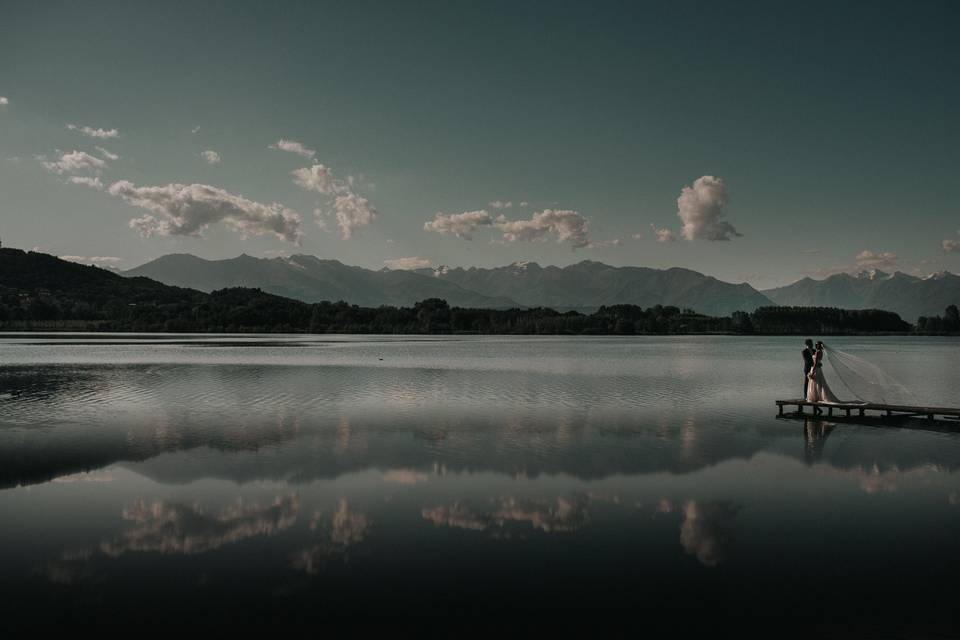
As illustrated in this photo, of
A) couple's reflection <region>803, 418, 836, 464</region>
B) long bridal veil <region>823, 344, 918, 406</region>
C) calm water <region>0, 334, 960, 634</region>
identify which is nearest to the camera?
calm water <region>0, 334, 960, 634</region>

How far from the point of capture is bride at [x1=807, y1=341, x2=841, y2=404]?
95.0 ft

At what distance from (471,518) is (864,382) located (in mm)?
32285

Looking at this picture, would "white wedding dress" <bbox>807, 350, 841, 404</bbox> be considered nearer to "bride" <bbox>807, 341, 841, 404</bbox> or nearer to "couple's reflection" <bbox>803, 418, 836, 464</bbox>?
"bride" <bbox>807, 341, 841, 404</bbox>

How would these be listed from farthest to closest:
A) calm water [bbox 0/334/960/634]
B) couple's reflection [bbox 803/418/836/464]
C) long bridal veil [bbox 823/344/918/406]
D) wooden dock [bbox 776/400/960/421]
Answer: long bridal veil [bbox 823/344/918/406], wooden dock [bbox 776/400/960/421], couple's reflection [bbox 803/418/836/464], calm water [bbox 0/334/960/634]

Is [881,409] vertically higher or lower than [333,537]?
higher

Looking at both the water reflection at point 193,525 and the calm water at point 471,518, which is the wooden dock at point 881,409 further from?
the water reflection at point 193,525

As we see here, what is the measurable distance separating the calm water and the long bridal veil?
6.71 metres

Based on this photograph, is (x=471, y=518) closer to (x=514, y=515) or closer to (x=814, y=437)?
(x=514, y=515)

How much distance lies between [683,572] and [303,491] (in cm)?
873

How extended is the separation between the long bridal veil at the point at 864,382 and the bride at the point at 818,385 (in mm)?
975

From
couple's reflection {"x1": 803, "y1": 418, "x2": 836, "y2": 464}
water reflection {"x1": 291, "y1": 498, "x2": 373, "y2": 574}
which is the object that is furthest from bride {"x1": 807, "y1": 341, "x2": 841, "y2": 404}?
water reflection {"x1": 291, "y1": 498, "x2": 373, "y2": 574}

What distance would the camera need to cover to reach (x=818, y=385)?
1148 inches

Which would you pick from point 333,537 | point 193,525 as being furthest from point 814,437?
point 193,525

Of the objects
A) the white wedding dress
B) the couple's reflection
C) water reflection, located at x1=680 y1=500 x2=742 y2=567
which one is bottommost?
water reflection, located at x1=680 y1=500 x2=742 y2=567
